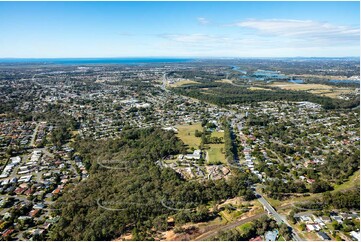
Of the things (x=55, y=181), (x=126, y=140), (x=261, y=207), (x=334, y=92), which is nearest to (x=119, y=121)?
(x=126, y=140)

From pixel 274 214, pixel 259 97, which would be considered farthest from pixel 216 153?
pixel 259 97

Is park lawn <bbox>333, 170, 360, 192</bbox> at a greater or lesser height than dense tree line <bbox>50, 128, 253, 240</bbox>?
lesser

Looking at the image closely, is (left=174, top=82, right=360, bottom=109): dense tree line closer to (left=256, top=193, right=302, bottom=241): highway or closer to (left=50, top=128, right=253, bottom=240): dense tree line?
(left=50, top=128, right=253, bottom=240): dense tree line

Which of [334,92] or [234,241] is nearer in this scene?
[234,241]

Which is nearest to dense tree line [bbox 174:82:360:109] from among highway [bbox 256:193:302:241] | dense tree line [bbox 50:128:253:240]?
dense tree line [bbox 50:128:253:240]

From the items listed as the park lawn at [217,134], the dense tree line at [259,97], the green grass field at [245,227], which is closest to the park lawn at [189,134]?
the park lawn at [217,134]

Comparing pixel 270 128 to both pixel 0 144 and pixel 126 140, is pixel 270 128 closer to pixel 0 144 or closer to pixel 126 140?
pixel 126 140
